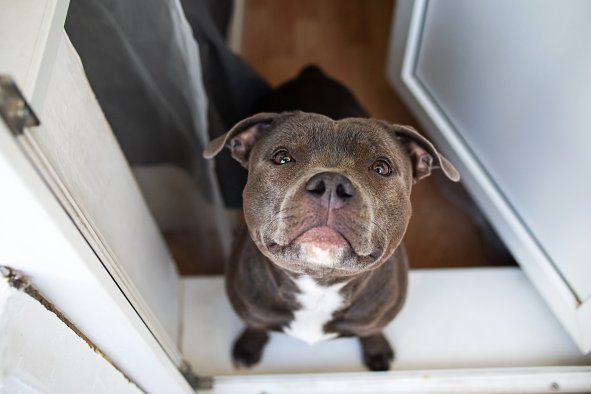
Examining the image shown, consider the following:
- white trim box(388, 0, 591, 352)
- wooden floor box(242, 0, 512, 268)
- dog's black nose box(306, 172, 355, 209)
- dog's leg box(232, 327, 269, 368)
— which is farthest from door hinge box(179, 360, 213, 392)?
white trim box(388, 0, 591, 352)

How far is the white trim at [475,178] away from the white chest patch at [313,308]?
671 mm

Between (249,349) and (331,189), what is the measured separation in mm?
882

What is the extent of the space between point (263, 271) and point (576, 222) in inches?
32.6

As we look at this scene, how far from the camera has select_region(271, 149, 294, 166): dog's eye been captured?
1271mm

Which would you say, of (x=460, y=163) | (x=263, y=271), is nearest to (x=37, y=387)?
(x=263, y=271)

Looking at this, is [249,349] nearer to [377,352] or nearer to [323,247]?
[377,352]

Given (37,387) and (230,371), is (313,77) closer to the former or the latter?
(230,371)

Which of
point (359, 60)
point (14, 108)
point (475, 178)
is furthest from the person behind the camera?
point (359, 60)

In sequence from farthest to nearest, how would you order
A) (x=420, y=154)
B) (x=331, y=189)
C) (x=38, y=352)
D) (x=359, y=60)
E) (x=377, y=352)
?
(x=359, y=60), (x=377, y=352), (x=420, y=154), (x=331, y=189), (x=38, y=352)

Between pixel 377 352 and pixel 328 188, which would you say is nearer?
pixel 328 188

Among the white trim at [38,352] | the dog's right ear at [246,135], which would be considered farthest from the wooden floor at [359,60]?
the white trim at [38,352]

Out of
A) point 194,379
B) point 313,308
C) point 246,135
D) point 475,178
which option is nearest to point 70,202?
point 246,135

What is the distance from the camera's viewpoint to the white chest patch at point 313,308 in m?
1.41

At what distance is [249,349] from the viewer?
1811 mm
